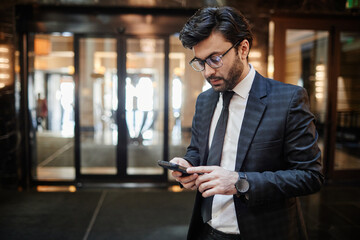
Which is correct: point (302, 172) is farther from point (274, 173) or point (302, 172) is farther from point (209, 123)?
point (209, 123)

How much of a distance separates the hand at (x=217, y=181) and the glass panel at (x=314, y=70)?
15.4 ft

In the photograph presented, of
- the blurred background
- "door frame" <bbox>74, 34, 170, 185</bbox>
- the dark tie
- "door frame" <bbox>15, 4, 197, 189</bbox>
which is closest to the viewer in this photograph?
the dark tie

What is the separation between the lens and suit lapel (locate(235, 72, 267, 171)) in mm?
1240

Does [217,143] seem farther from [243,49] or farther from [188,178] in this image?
[243,49]

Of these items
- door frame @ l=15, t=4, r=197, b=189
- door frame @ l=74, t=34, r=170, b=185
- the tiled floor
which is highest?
door frame @ l=15, t=4, r=197, b=189

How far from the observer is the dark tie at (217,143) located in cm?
134

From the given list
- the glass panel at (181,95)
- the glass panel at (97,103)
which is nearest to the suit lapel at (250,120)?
the glass panel at (97,103)

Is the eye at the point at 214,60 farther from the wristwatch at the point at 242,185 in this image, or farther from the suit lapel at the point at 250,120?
the wristwatch at the point at 242,185

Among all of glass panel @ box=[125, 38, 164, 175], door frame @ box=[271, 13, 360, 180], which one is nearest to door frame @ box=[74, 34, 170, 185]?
glass panel @ box=[125, 38, 164, 175]

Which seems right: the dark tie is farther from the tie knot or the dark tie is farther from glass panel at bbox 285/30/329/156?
glass panel at bbox 285/30/329/156

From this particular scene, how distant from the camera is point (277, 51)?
5.18 m

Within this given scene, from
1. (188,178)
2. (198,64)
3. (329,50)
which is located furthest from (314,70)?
(188,178)

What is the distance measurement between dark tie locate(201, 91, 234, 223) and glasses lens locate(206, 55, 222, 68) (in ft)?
0.55

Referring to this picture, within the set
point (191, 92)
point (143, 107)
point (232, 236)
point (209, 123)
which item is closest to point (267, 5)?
point (191, 92)
